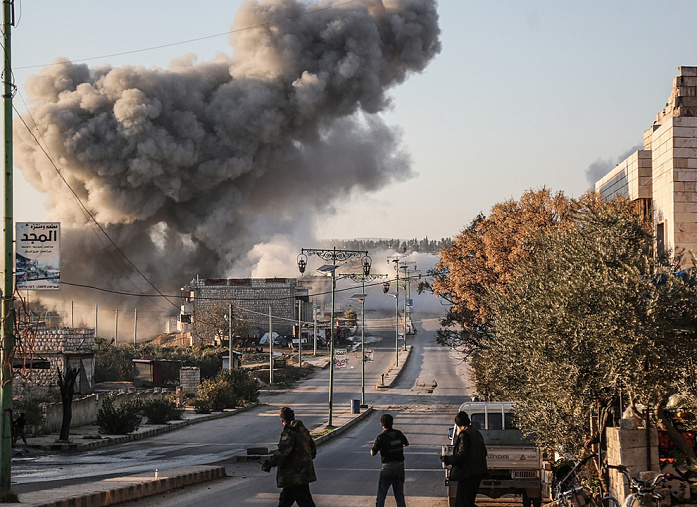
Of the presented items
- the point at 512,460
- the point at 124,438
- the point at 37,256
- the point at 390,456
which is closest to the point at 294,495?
the point at 390,456

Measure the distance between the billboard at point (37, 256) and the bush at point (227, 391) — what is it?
96.1ft

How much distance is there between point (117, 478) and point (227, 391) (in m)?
28.4

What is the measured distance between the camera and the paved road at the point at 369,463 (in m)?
15.0

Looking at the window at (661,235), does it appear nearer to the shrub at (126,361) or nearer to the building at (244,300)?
the shrub at (126,361)

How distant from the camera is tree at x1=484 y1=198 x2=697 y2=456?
983 centimetres

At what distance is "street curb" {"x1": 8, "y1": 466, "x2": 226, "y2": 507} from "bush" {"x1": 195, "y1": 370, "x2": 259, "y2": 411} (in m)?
25.4

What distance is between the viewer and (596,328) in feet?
34.1

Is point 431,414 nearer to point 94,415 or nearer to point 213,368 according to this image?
point 94,415

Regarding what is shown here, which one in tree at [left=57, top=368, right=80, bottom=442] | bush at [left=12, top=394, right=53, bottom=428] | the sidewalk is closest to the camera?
the sidewalk

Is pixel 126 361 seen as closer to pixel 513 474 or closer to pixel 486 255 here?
pixel 486 255

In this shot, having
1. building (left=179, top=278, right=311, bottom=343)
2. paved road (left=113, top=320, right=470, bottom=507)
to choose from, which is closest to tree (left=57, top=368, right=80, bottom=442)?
paved road (left=113, top=320, right=470, bottom=507)

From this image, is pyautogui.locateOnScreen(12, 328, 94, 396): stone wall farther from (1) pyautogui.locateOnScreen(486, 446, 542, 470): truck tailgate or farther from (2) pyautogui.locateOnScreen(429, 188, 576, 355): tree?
(1) pyautogui.locateOnScreen(486, 446, 542, 470): truck tailgate

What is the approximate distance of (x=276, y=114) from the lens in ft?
249

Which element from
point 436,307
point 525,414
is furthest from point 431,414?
point 436,307
